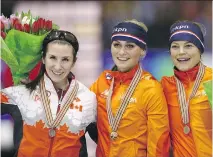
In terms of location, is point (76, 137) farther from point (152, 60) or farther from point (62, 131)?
point (152, 60)

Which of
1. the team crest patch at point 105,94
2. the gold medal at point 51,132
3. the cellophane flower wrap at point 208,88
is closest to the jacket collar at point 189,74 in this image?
the cellophane flower wrap at point 208,88

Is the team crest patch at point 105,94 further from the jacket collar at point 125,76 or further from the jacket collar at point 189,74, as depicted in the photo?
the jacket collar at point 189,74

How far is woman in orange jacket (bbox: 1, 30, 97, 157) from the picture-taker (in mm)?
4414

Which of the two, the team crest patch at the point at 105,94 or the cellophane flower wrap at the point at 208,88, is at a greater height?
the cellophane flower wrap at the point at 208,88

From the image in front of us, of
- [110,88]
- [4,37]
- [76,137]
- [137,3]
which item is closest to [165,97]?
[110,88]

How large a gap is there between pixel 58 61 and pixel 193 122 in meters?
1.11

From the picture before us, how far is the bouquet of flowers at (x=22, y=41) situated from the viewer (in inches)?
181

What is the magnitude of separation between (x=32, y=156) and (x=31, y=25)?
1.01m

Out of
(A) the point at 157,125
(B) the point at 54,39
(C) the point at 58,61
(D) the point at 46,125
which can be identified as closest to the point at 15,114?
(D) the point at 46,125

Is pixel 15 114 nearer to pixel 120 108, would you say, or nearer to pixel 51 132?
pixel 51 132

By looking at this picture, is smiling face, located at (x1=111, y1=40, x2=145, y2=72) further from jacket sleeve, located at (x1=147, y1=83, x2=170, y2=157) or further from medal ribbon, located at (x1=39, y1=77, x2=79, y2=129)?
medal ribbon, located at (x1=39, y1=77, x2=79, y2=129)

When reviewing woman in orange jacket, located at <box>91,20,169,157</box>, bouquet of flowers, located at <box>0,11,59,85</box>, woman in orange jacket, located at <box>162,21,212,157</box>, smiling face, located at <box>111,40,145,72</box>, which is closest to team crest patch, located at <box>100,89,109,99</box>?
woman in orange jacket, located at <box>91,20,169,157</box>

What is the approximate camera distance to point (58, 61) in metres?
4.45

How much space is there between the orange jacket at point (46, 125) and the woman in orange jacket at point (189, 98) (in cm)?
67
